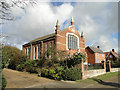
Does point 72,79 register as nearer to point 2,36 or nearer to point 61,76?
point 61,76

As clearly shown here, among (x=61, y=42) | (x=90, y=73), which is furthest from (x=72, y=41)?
(x=90, y=73)

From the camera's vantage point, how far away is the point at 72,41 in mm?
28125

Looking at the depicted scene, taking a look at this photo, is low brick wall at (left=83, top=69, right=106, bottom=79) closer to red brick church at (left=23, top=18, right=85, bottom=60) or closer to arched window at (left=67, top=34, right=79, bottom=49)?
red brick church at (left=23, top=18, right=85, bottom=60)

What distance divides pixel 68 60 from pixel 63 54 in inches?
65.7

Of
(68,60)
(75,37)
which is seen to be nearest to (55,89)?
(68,60)

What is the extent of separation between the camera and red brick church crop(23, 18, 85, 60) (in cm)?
2438

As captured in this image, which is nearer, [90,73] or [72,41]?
[90,73]

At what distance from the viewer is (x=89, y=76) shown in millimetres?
13969

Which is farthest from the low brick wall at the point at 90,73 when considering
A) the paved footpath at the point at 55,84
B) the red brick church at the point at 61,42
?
the red brick church at the point at 61,42

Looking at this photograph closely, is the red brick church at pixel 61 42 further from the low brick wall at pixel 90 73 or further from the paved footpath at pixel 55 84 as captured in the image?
the paved footpath at pixel 55 84

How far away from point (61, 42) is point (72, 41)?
4.30 meters

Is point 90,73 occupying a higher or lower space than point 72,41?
lower

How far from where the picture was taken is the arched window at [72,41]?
27.2m

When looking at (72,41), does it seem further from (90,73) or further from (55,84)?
(55,84)
